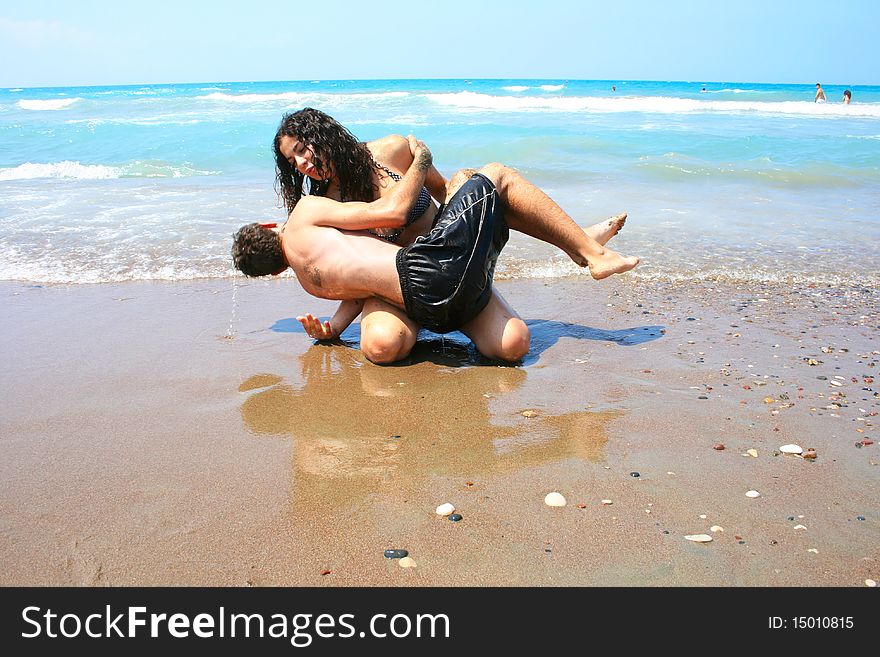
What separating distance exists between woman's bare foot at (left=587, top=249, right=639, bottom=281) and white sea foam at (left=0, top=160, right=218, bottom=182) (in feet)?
31.1

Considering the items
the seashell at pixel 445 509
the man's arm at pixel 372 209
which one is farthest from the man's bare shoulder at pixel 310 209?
the seashell at pixel 445 509

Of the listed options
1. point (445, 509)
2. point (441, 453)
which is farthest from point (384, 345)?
point (445, 509)

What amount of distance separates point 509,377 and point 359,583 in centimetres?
183

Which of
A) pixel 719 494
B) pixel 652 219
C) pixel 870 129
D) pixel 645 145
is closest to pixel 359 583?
pixel 719 494

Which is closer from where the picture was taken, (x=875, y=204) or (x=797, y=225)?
(x=797, y=225)

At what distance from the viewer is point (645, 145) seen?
582 inches

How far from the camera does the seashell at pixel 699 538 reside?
7.48 ft

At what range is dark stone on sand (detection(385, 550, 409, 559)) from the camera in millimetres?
2227

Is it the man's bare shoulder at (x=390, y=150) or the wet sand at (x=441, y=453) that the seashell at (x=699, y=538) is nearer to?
the wet sand at (x=441, y=453)

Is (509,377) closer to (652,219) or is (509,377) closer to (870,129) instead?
(652,219)

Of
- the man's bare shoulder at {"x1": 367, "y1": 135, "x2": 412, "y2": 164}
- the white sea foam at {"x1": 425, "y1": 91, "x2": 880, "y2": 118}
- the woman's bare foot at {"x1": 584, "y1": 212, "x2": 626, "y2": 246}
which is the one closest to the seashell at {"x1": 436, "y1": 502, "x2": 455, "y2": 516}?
the man's bare shoulder at {"x1": 367, "y1": 135, "x2": 412, "y2": 164}

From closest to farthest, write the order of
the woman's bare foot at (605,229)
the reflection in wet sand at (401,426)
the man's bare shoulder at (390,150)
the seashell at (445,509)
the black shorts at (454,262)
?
the seashell at (445,509), the reflection in wet sand at (401,426), the black shorts at (454,262), the man's bare shoulder at (390,150), the woman's bare foot at (605,229)

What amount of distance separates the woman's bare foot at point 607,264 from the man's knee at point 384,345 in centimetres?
117

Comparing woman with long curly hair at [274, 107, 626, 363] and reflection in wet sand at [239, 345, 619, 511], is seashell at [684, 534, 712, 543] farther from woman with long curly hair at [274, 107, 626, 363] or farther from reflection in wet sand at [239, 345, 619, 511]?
woman with long curly hair at [274, 107, 626, 363]
